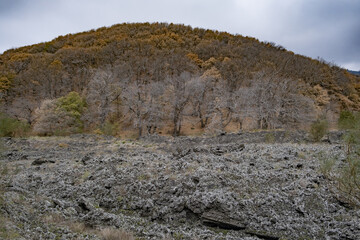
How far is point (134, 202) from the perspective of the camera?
9.66 metres

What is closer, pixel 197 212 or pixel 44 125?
pixel 197 212

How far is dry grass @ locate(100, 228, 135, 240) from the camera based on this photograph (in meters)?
6.75

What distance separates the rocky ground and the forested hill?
82.2ft

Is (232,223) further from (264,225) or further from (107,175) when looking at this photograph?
(107,175)

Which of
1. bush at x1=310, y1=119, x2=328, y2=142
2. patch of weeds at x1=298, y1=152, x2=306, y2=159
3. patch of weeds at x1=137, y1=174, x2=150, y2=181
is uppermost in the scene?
bush at x1=310, y1=119, x2=328, y2=142

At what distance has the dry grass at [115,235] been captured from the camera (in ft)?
22.1

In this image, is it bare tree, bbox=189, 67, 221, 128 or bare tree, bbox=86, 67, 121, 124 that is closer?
bare tree, bbox=189, 67, 221, 128

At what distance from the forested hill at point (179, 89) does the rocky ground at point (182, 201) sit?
2505cm

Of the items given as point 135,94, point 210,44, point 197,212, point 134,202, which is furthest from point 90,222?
point 210,44

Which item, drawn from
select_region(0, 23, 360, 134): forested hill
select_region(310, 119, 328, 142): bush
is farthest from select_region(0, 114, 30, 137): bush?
select_region(310, 119, 328, 142): bush

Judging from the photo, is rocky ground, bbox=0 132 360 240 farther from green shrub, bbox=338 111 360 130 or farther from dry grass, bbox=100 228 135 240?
green shrub, bbox=338 111 360 130

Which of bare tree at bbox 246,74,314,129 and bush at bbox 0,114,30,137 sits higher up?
bare tree at bbox 246,74,314,129

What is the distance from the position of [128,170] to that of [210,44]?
84777mm

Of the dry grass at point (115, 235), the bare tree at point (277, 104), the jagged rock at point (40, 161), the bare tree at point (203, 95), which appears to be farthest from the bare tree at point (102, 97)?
the dry grass at point (115, 235)
